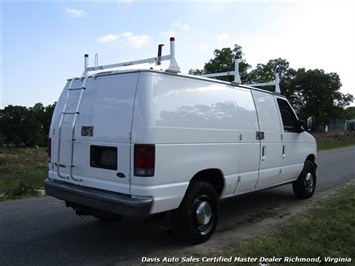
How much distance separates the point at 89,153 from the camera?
183 inches

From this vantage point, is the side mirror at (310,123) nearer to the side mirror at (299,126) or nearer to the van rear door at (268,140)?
the side mirror at (299,126)

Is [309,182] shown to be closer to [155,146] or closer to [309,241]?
[309,241]

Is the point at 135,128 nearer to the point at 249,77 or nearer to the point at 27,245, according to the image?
the point at 27,245

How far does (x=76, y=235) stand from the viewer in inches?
204

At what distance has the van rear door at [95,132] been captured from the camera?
4277mm

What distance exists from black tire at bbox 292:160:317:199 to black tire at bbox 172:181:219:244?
126 inches

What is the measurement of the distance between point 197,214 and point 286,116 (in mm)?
3289

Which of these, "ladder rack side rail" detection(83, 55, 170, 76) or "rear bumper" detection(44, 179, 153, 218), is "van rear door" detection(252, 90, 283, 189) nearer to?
"ladder rack side rail" detection(83, 55, 170, 76)

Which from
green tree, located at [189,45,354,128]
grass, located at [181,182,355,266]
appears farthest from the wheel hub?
green tree, located at [189,45,354,128]

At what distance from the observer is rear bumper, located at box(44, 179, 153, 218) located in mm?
3990

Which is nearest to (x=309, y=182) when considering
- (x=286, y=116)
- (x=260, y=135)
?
(x=286, y=116)

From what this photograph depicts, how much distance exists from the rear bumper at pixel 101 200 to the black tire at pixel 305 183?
4547mm

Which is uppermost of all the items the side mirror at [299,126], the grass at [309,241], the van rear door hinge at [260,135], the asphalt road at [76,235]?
the side mirror at [299,126]

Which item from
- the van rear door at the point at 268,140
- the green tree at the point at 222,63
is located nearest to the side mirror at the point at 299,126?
the van rear door at the point at 268,140
